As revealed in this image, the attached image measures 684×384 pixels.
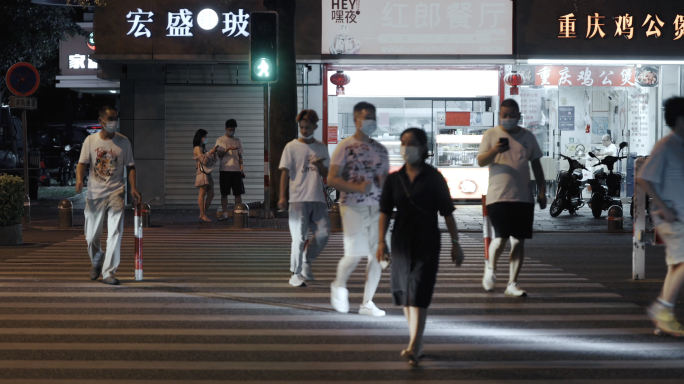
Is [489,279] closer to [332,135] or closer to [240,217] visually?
[240,217]

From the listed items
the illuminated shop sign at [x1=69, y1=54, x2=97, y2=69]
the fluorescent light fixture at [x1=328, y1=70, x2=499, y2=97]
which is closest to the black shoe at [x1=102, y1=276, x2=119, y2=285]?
the fluorescent light fixture at [x1=328, y1=70, x2=499, y2=97]

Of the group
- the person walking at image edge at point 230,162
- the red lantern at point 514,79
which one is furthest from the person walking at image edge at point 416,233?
the red lantern at point 514,79

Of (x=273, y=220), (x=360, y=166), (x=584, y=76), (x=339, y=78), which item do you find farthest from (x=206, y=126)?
(x=360, y=166)

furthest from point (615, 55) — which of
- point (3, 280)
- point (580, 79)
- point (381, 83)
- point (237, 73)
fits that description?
point (3, 280)

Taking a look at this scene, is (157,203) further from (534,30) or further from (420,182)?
(420,182)

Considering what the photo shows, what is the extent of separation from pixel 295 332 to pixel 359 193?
1.36 m

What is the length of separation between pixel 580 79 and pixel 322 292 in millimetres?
14839

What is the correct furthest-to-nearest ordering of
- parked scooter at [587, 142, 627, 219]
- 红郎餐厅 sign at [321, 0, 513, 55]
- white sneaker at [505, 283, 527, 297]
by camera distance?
红郎餐厅 sign at [321, 0, 513, 55], parked scooter at [587, 142, 627, 219], white sneaker at [505, 283, 527, 297]

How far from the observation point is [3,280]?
9.54 metres

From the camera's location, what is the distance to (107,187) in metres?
9.10

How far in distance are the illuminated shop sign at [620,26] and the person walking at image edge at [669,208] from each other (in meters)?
14.2

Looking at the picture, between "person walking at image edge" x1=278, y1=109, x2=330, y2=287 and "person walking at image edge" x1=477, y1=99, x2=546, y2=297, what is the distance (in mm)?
1684

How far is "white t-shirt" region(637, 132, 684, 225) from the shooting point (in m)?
6.60

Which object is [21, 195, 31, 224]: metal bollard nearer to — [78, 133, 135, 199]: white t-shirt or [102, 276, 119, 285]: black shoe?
[78, 133, 135, 199]: white t-shirt
